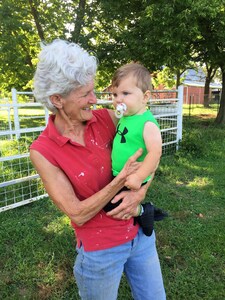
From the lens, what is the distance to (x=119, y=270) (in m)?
1.60

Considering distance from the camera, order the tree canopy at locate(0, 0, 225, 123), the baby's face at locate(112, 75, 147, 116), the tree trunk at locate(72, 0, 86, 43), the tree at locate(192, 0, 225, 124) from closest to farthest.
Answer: the baby's face at locate(112, 75, 147, 116), the tree at locate(192, 0, 225, 124), the tree canopy at locate(0, 0, 225, 123), the tree trunk at locate(72, 0, 86, 43)

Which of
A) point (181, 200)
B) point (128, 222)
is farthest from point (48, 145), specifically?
point (181, 200)

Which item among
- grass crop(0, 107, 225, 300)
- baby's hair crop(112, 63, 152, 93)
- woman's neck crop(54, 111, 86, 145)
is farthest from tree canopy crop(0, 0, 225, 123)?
woman's neck crop(54, 111, 86, 145)

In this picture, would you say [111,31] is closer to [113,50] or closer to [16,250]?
[113,50]

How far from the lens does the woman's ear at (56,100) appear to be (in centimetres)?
150

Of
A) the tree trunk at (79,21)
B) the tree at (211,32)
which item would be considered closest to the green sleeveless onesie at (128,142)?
the tree at (211,32)

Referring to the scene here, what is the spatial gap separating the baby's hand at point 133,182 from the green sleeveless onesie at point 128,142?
109mm

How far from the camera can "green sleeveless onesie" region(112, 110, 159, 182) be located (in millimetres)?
1591

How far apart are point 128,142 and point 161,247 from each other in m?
2.25

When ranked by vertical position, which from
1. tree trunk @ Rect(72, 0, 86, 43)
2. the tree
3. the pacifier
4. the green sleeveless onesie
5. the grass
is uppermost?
tree trunk @ Rect(72, 0, 86, 43)

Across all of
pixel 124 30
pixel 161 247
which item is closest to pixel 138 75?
pixel 161 247

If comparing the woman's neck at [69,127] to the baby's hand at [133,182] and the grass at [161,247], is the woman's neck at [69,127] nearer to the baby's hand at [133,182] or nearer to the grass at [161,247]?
the baby's hand at [133,182]

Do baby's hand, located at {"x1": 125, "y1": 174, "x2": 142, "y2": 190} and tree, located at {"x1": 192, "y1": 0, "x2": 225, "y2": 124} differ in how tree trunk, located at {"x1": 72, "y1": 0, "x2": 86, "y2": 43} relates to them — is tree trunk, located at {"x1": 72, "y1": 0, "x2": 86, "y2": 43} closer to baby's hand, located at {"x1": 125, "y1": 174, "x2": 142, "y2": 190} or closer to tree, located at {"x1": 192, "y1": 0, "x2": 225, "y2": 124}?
tree, located at {"x1": 192, "y1": 0, "x2": 225, "y2": 124}

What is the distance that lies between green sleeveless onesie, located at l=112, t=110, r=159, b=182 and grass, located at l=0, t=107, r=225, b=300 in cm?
171
